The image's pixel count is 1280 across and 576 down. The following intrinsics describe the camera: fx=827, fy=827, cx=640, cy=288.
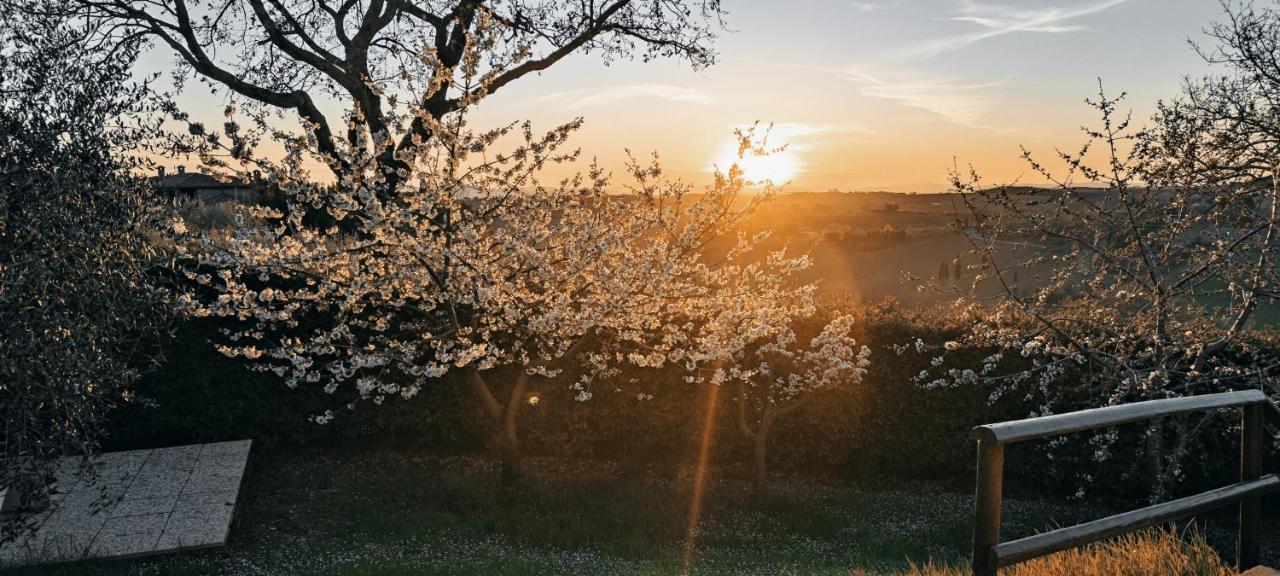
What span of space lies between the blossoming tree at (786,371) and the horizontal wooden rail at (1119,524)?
14.0 ft

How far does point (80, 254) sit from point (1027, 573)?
19.7 ft

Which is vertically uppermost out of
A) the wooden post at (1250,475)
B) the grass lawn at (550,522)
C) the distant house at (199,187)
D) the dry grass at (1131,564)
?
the distant house at (199,187)

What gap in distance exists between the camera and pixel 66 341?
535cm

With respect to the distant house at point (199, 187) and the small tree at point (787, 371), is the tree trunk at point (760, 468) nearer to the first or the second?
the small tree at point (787, 371)

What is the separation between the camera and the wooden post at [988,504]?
2828 mm

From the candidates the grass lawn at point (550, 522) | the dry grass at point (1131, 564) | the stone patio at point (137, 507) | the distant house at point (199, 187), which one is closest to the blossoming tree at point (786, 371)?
the grass lawn at point (550, 522)

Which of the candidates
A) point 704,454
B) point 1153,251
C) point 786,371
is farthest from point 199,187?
point 1153,251

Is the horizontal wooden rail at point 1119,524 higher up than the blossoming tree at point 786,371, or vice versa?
the horizontal wooden rail at point 1119,524

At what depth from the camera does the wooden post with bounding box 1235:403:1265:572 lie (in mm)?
3707

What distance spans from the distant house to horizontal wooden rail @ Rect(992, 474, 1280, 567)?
5866 mm

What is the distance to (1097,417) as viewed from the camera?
119 inches

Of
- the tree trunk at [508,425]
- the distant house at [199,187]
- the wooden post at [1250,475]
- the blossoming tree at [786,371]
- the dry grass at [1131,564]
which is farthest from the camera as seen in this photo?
the blossoming tree at [786,371]

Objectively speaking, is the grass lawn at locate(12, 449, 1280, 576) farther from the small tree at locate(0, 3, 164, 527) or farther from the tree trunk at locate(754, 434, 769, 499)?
the small tree at locate(0, 3, 164, 527)

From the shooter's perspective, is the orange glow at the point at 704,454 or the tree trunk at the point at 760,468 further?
the tree trunk at the point at 760,468
